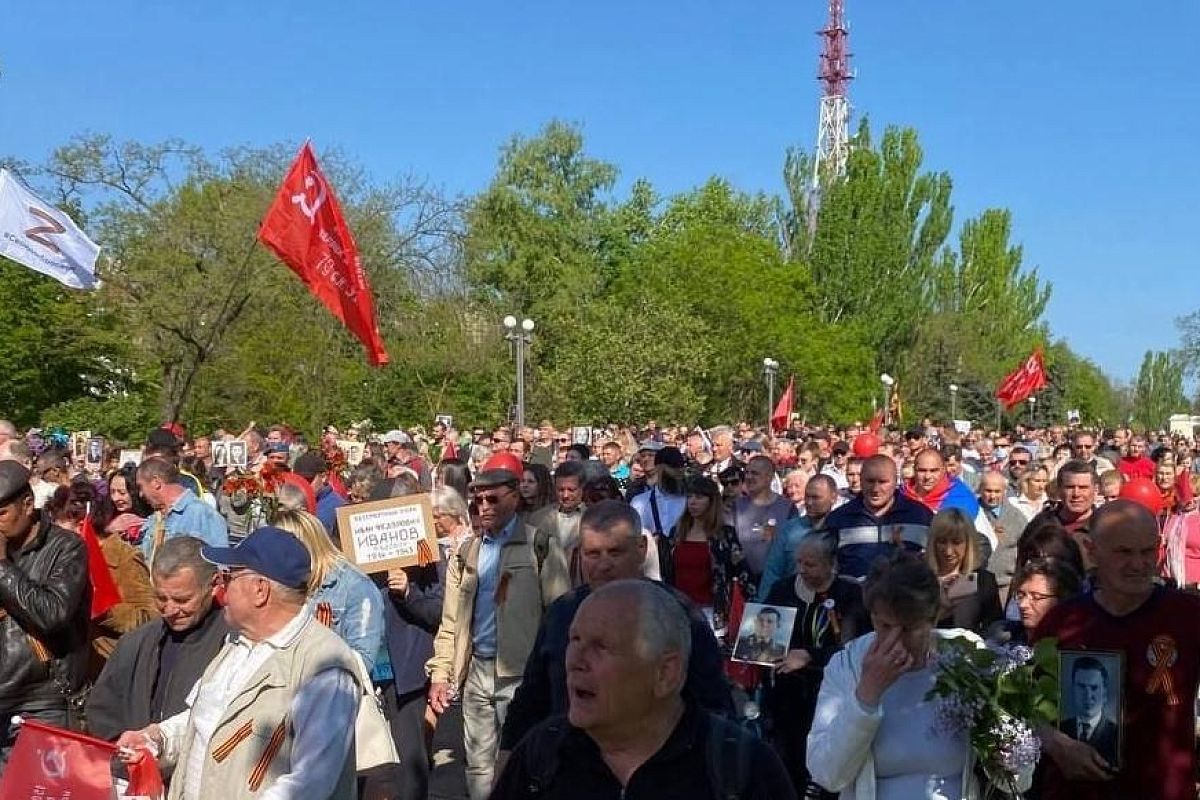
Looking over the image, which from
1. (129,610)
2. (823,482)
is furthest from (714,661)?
(823,482)

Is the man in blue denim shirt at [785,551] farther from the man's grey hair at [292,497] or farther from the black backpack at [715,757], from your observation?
the black backpack at [715,757]

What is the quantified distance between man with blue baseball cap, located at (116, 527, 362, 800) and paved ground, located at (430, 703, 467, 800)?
4.71 meters

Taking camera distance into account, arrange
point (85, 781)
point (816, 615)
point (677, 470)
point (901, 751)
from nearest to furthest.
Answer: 1. point (901, 751)
2. point (85, 781)
3. point (816, 615)
4. point (677, 470)

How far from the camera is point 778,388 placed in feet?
199

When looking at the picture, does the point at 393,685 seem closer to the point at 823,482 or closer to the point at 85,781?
the point at 85,781

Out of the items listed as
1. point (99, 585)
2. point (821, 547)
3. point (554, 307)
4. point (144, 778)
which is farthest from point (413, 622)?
point (554, 307)

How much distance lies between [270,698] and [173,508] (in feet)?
15.3

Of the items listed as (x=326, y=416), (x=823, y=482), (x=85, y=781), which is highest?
(x=326, y=416)

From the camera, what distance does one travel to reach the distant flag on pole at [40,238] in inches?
535

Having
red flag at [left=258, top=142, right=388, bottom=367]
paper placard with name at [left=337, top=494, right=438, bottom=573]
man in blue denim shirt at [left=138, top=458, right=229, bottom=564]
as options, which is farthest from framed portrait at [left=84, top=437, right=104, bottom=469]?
paper placard with name at [left=337, top=494, right=438, bottom=573]

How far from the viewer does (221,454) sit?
683 inches

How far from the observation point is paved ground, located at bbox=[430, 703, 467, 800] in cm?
894

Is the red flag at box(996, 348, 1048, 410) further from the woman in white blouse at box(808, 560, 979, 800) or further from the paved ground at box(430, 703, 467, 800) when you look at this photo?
the woman in white blouse at box(808, 560, 979, 800)

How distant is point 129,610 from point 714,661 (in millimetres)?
3496
